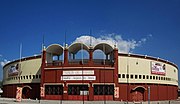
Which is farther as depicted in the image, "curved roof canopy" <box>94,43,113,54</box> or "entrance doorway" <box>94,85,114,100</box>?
"curved roof canopy" <box>94,43,113,54</box>

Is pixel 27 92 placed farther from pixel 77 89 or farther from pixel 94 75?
pixel 94 75

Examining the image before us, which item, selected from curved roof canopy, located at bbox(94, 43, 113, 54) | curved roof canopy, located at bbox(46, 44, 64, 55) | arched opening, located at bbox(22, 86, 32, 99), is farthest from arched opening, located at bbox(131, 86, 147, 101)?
arched opening, located at bbox(22, 86, 32, 99)

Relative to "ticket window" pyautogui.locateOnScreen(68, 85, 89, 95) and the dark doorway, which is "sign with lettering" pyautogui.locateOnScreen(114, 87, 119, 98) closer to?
"ticket window" pyautogui.locateOnScreen(68, 85, 89, 95)

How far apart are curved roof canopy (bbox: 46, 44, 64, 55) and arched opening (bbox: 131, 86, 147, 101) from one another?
21117 millimetres

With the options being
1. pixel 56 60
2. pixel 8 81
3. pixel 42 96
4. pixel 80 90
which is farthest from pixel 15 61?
pixel 80 90

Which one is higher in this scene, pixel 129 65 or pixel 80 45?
pixel 80 45

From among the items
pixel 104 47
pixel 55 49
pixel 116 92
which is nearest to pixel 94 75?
pixel 116 92

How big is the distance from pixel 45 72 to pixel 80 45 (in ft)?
35.8

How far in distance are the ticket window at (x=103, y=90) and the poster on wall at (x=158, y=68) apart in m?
14.6

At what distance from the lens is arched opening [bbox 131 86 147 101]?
65.2 m

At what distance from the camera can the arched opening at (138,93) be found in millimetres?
Answer: 65250

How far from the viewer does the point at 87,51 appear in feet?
218

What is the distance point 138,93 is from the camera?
66.2m

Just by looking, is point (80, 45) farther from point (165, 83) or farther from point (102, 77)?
point (165, 83)
